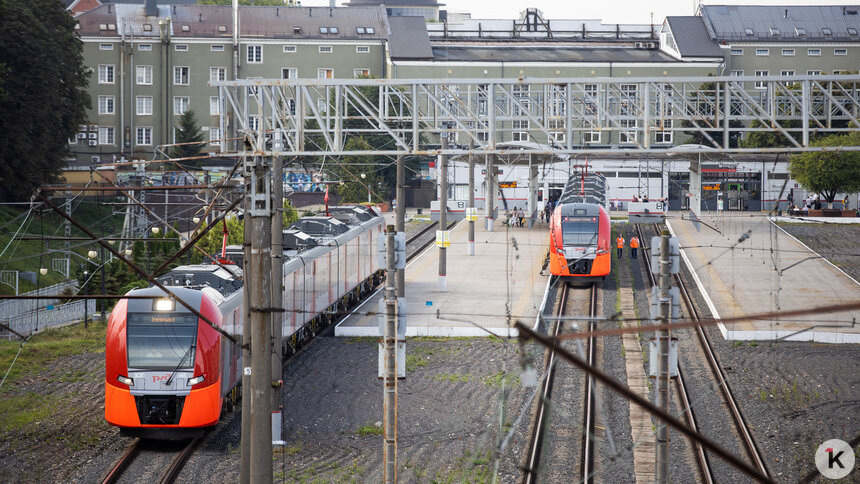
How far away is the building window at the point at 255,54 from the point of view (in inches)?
2484

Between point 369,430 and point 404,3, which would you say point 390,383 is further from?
point 404,3

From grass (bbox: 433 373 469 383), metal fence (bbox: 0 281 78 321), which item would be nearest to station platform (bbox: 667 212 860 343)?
grass (bbox: 433 373 469 383)

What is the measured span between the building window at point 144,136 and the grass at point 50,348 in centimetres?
3728

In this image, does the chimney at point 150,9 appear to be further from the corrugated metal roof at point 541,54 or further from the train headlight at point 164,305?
the train headlight at point 164,305

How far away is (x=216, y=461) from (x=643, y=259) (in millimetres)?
27250

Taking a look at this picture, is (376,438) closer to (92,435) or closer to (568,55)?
(92,435)

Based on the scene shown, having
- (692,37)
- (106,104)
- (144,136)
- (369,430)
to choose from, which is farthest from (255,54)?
(369,430)

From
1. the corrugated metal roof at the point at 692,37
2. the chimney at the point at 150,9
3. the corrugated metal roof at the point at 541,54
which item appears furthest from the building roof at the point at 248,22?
the corrugated metal roof at the point at 692,37

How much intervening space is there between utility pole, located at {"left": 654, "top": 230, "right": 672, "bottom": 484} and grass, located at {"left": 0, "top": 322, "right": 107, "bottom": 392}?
12.4 metres

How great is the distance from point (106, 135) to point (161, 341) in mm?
50645

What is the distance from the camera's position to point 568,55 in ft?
209

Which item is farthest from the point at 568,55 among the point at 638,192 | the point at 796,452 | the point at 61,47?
the point at 796,452

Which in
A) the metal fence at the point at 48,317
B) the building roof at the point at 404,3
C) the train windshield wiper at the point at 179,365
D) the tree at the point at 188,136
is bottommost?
the metal fence at the point at 48,317

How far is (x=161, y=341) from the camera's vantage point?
14602 mm
